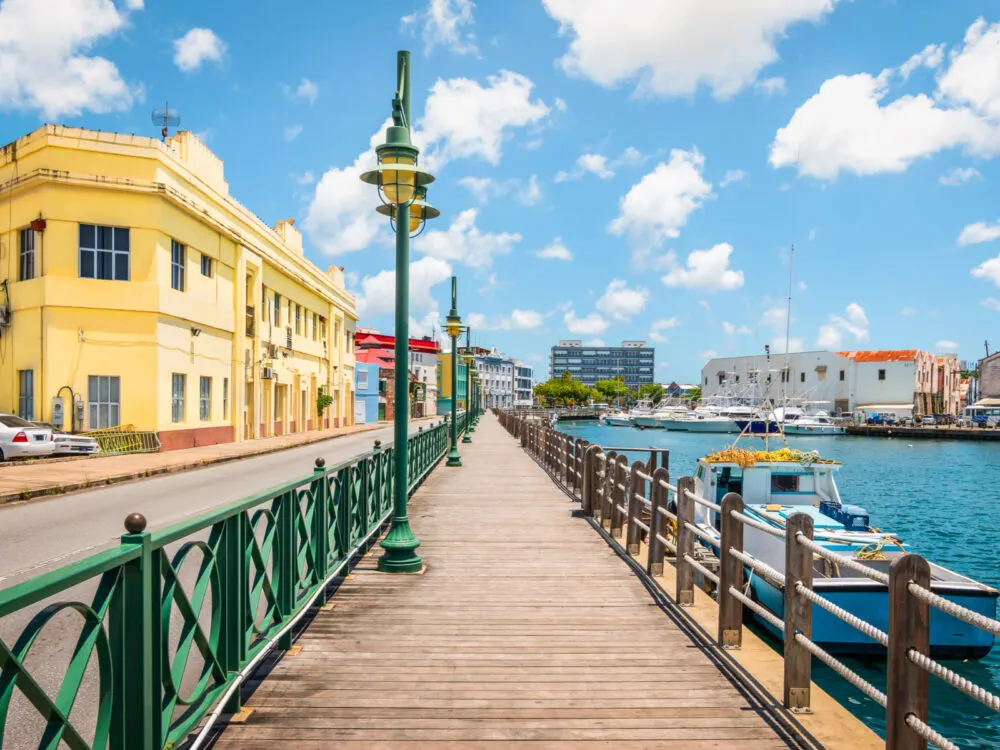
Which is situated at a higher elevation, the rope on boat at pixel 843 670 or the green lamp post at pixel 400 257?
the green lamp post at pixel 400 257

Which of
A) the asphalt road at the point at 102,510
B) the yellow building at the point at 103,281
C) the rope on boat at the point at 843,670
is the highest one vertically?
the yellow building at the point at 103,281

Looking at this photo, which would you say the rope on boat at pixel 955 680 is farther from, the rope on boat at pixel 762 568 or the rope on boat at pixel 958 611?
the rope on boat at pixel 762 568

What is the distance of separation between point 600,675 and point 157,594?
3.14 m

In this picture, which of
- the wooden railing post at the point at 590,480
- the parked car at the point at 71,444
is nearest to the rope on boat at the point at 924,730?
the wooden railing post at the point at 590,480

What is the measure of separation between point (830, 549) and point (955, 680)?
9720 millimetres

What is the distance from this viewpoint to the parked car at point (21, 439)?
779 inches

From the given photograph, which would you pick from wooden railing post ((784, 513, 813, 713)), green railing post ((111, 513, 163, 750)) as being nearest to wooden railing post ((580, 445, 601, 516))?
wooden railing post ((784, 513, 813, 713))

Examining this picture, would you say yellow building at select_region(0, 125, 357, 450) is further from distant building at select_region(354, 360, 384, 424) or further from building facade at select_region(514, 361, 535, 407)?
building facade at select_region(514, 361, 535, 407)

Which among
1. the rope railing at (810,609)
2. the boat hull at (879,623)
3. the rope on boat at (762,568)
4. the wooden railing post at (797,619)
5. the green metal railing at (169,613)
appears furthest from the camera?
the boat hull at (879,623)

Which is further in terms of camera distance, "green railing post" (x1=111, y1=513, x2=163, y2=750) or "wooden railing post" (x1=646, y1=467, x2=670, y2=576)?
"wooden railing post" (x1=646, y1=467, x2=670, y2=576)

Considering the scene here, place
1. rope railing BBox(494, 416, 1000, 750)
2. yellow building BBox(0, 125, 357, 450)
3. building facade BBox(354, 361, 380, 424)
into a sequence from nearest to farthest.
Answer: rope railing BBox(494, 416, 1000, 750), yellow building BBox(0, 125, 357, 450), building facade BBox(354, 361, 380, 424)

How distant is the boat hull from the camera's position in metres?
9.22

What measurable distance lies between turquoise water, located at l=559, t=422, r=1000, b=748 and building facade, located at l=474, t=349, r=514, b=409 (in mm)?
83827

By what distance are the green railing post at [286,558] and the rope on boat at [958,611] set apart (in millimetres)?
3965
